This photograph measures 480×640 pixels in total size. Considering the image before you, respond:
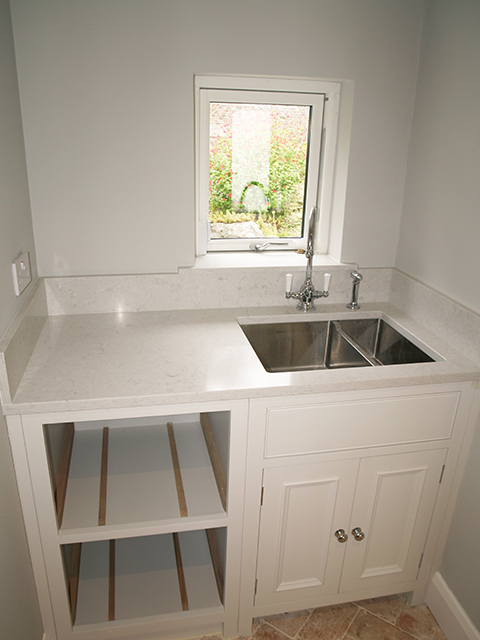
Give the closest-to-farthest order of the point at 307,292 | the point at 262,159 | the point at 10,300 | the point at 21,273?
the point at 10,300 → the point at 21,273 → the point at 307,292 → the point at 262,159

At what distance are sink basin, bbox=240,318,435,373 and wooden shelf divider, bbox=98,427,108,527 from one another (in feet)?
2.23

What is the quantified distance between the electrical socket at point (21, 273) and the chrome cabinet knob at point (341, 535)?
1257 millimetres

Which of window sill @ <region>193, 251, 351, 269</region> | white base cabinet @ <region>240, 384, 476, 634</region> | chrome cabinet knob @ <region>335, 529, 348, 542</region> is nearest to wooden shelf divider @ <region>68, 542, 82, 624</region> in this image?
white base cabinet @ <region>240, 384, 476, 634</region>

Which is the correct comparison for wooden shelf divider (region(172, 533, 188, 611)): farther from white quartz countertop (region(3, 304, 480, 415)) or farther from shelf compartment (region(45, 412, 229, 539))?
white quartz countertop (region(3, 304, 480, 415))

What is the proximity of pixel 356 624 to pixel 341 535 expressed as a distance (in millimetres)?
A: 412

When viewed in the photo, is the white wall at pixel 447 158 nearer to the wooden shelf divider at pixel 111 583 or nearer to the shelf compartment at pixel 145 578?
the shelf compartment at pixel 145 578

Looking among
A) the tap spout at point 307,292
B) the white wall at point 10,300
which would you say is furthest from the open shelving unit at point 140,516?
the tap spout at point 307,292

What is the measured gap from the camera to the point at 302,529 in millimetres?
1586

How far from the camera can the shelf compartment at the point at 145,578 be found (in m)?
1.63

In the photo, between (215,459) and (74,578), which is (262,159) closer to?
(215,459)

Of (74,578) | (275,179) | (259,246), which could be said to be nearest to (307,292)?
(259,246)

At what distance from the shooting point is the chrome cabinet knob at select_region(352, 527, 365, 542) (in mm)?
1607

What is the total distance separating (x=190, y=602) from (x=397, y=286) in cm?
141

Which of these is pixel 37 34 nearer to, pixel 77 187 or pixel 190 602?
pixel 77 187
